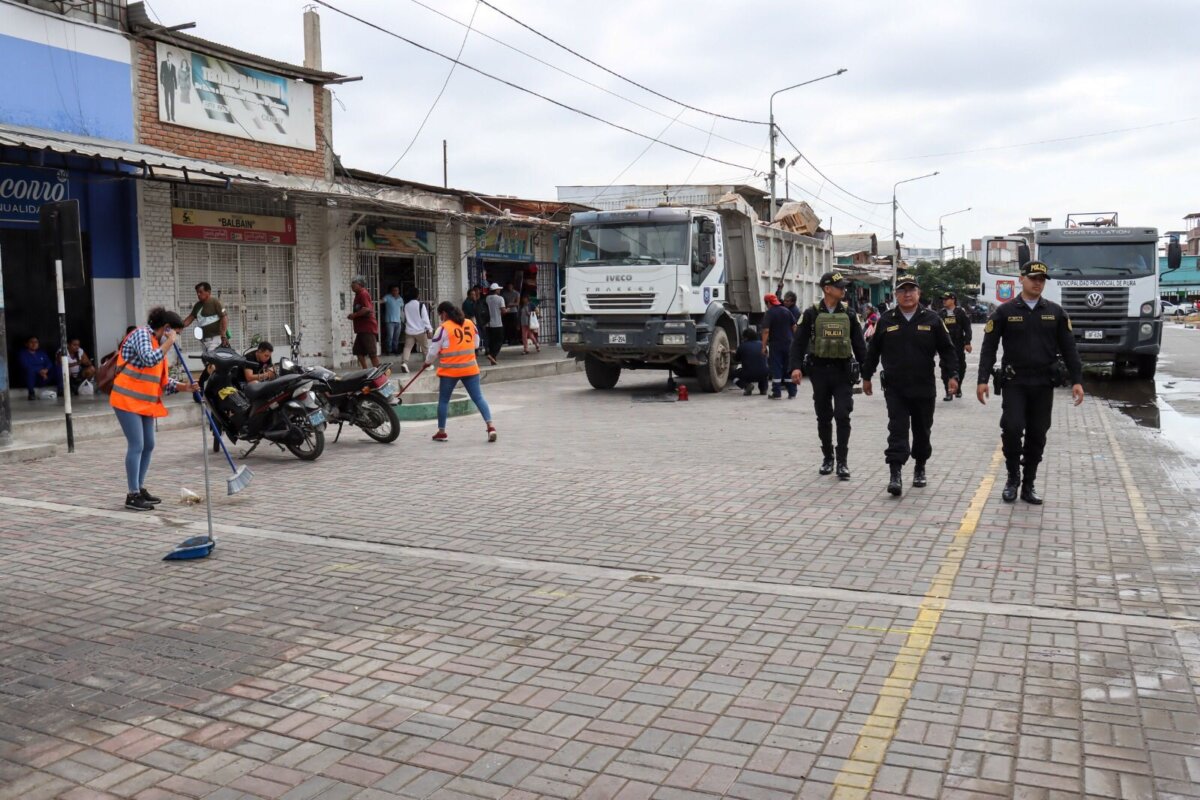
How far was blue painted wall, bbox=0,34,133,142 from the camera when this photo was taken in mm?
14094

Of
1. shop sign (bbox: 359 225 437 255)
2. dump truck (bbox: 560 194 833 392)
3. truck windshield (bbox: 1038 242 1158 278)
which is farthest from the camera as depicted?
shop sign (bbox: 359 225 437 255)

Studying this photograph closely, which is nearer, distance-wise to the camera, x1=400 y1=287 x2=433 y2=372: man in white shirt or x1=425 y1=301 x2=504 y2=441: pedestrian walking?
x1=425 y1=301 x2=504 y2=441: pedestrian walking

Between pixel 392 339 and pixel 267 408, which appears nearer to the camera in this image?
pixel 267 408

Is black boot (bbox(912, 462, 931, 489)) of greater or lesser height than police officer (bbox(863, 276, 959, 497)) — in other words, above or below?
below

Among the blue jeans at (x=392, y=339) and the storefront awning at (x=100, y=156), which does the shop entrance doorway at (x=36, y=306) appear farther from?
the blue jeans at (x=392, y=339)

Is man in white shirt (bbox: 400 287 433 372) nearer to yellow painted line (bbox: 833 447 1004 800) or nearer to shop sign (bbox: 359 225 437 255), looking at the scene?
shop sign (bbox: 359 225 437 255)

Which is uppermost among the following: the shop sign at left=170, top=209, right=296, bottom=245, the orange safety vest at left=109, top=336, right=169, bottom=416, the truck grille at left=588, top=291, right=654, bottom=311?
the shop sign at left=170, top=209, right=296, bottom=245

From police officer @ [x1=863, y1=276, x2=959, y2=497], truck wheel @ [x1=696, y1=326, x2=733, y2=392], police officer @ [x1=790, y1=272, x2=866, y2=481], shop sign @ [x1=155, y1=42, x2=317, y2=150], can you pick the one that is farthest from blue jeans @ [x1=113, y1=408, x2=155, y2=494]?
truck wheel @ [x1=696, y1=326, x2=733, y2=392]

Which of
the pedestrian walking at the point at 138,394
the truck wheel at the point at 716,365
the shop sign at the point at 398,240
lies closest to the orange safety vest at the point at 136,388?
the pedestrian walking at the point at 138,394

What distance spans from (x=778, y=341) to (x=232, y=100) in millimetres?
9944

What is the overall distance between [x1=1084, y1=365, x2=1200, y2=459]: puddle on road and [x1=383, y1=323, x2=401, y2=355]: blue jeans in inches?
522

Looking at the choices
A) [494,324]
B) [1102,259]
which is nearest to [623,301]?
[494,324]

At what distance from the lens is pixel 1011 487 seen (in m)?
8.01

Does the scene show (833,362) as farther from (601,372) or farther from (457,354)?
(601,372)
